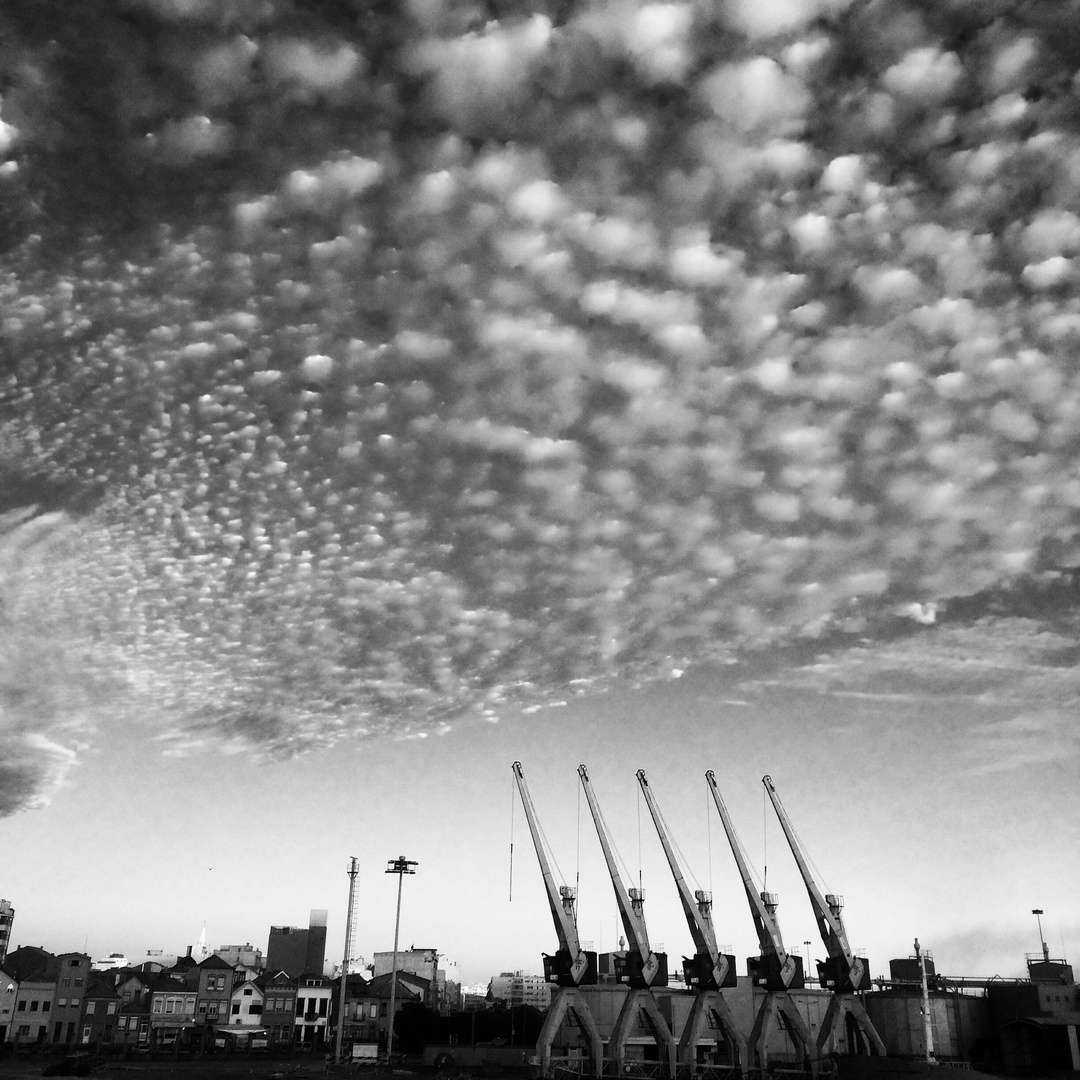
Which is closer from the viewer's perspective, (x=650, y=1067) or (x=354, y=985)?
(x=650, y=1067)

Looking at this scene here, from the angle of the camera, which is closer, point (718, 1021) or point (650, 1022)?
point (650, 1022)

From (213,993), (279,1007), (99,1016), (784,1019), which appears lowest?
(99,1016)

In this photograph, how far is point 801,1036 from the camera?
76.6 meters

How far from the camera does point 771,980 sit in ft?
253

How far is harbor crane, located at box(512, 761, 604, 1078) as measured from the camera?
70.4 m

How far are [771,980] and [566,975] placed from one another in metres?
17.7

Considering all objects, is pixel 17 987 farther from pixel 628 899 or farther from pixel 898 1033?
pixel 898 1033

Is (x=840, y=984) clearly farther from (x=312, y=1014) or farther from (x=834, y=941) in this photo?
(x=312, y=1014)

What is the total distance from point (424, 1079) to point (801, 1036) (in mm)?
30552

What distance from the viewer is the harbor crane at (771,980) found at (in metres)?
74.9

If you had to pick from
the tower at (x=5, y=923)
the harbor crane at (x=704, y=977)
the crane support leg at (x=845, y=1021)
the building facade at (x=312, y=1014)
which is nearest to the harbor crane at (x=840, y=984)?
the crane support leg at (x=845, y=1021)

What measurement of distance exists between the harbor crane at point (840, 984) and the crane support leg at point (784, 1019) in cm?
121

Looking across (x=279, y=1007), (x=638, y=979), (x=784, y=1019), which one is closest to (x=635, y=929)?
(x=638, y=979)

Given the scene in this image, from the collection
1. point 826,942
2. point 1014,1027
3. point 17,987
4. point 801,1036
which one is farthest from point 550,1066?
point 17,987
